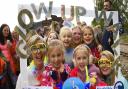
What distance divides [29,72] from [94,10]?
958 mm

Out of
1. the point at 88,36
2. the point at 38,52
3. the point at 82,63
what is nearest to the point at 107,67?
the point at 82,63

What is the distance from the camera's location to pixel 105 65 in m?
4.39

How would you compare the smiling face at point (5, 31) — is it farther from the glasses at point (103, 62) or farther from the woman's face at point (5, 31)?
the glasses at point (103, 62)

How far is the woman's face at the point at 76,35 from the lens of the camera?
4.34 meters

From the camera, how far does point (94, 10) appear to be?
4.33 metres

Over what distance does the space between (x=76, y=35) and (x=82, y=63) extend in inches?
12.1

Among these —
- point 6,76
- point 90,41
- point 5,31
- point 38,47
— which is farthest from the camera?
point 5,31

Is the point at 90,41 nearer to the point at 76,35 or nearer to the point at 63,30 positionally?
the point at 76,35

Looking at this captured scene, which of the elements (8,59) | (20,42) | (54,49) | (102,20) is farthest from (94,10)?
(8,59)

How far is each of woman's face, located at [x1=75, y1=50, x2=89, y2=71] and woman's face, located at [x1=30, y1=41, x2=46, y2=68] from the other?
1.19 ft

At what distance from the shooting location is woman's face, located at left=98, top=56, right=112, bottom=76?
4.37 metres

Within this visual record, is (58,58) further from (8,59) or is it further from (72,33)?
(8,59)

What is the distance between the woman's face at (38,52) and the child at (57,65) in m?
0.07

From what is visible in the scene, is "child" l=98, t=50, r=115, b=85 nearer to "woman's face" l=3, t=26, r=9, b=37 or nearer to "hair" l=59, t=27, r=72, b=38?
"hair" l=59, t=27, r=72, b=38
